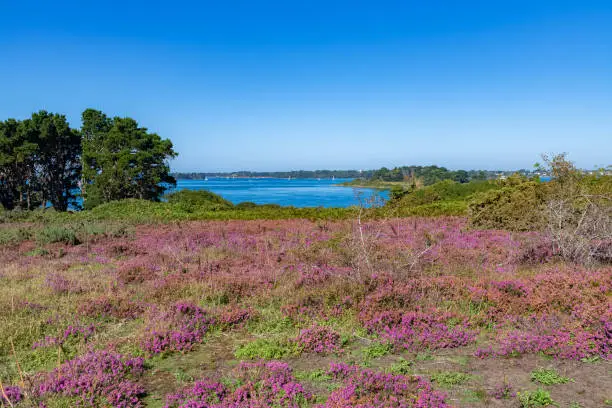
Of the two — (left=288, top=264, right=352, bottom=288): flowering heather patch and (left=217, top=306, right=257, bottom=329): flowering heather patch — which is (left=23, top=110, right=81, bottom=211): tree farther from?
(left=217, top=306, right=257, bottom=329): flowering heather patch

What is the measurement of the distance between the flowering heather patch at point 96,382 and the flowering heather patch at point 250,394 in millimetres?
495

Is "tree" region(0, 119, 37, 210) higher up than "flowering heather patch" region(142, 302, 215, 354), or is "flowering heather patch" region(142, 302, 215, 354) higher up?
"tree" region(0, 119, 37, 210)

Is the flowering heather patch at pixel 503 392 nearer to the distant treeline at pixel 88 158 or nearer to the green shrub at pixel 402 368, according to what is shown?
the green shrub at pixel 402 368

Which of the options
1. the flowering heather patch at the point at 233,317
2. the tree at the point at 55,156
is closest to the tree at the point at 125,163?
the tree at the point at 55,156

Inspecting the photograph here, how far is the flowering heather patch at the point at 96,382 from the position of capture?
4.31m

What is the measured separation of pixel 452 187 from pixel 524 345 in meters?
39.6

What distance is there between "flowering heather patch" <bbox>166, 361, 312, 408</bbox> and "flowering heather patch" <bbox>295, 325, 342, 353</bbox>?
0.97m

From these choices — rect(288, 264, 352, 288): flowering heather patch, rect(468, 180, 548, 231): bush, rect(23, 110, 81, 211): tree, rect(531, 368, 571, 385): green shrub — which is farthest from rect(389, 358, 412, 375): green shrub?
rect(23, 110, 81, 211): tree

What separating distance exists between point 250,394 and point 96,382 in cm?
167

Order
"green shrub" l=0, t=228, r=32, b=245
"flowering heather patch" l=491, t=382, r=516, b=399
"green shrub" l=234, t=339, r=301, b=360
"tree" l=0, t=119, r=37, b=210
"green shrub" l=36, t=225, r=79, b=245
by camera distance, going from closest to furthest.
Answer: "flowering heather patch" l=491, t=382, r=516, b=399, "green shrub" l=234, t=339, r=301, b=360, "green shrub" l=0, t=228, r=32, b=245, "green shrub" l=36, t=225, r=79, b=245, "tree" l=0, t=119, r=37, b=210

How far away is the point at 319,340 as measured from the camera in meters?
5.87

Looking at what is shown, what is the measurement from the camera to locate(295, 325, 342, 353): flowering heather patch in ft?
18.8

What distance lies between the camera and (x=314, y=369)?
5195 mm

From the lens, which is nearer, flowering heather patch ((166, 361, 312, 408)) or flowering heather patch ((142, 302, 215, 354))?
flowering heather patch ((166, 361, 312, 408))
